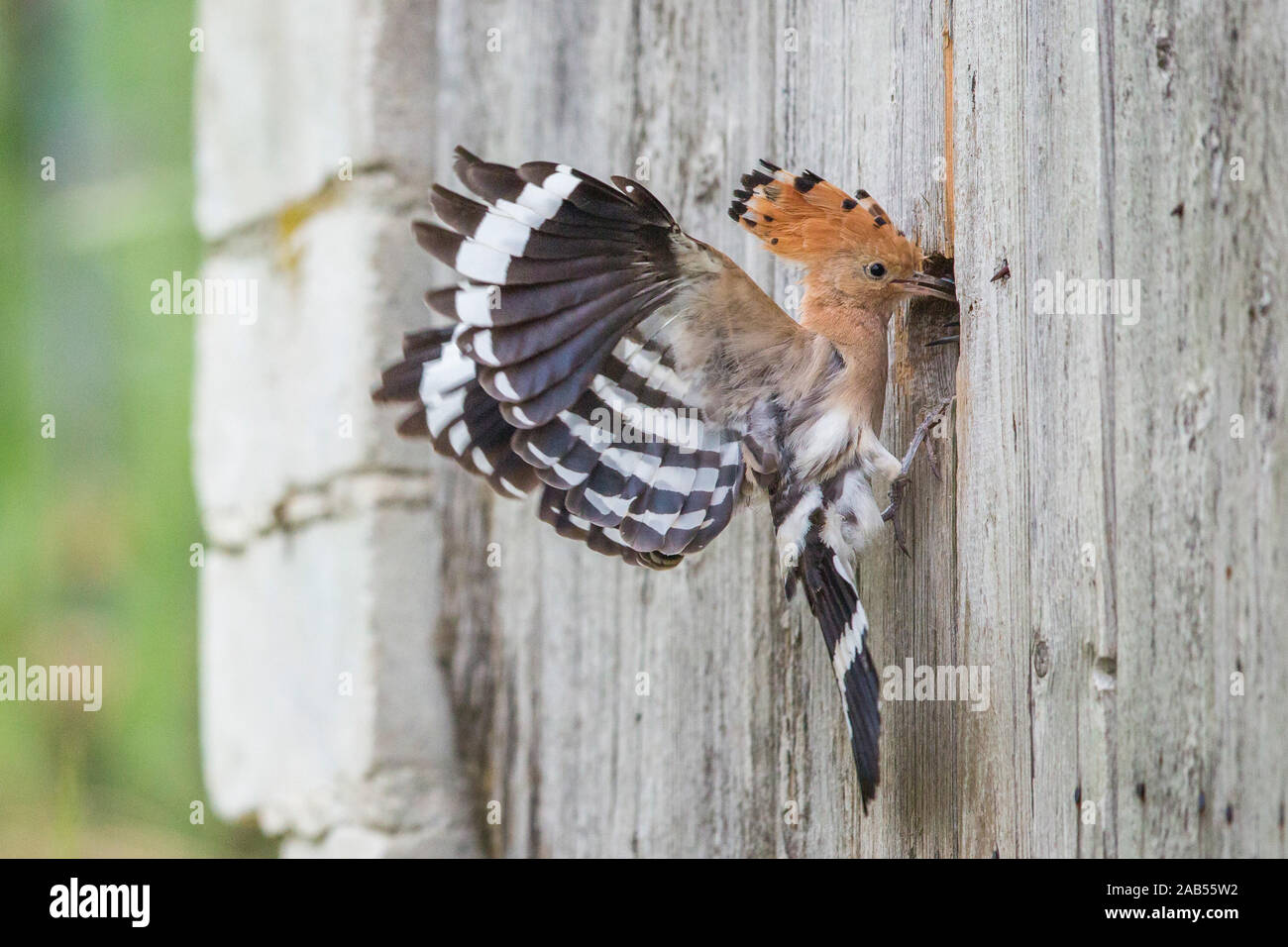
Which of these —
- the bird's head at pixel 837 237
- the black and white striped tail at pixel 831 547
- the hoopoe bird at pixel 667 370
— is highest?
the bird's head at pixel 837 237

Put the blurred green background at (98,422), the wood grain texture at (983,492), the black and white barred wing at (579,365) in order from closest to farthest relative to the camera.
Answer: the wood grain texture at (983,492), the black and white barred wing at (579,365), the blurred green background at (98,422)

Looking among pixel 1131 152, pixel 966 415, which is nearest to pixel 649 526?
pixel 966 415

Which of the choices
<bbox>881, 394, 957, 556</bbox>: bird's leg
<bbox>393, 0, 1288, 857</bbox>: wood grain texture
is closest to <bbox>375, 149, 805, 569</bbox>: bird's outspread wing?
<bbox>881, 394, 957, 556</bbox>: bird's leg

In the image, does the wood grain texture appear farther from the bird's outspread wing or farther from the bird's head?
the bird's outspread wing

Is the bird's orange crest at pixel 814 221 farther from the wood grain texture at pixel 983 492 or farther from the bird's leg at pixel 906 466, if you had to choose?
the bird's leg at pixel 906 466

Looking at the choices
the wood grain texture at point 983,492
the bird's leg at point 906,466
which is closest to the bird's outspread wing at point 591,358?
the bird's leg at point 906,466

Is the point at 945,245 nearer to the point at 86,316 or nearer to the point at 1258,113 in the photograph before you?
the point at 1258,113
